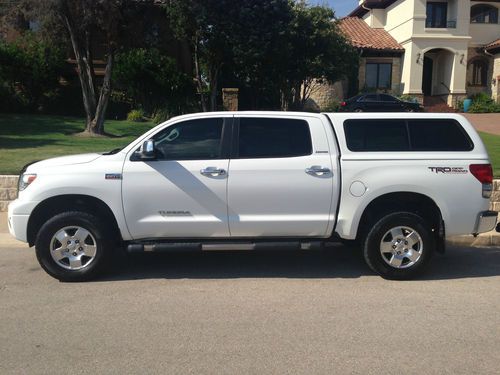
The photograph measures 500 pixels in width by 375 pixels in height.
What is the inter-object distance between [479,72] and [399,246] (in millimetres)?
33283

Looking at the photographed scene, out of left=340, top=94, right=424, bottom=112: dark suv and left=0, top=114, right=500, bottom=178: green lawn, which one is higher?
left=340, top=94, right=424, bottom=112: dark suv

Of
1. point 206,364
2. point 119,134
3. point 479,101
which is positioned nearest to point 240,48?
point 119,134

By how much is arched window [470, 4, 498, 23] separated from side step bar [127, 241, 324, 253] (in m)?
34.8

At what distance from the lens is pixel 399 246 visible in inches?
241

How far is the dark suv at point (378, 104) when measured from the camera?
2778 cm

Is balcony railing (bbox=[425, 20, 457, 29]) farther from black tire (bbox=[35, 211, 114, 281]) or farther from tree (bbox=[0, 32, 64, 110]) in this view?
black tire (bbox=[35, 211, 114, 281])

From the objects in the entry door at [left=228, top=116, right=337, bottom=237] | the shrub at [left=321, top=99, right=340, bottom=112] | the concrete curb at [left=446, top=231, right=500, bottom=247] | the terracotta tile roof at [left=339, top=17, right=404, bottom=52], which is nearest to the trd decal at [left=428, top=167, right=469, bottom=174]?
the entry door at [left=228, top=116, right=337, bottom=237]

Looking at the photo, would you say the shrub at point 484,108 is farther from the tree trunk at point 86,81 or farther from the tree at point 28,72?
the tree at point 28,72

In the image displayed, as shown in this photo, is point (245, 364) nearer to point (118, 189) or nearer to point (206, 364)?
point (206, 364)

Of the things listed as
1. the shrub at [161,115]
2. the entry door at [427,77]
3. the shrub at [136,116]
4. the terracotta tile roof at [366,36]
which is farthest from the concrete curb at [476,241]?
the entry door at [427,77]

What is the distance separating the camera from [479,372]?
12.7 feet

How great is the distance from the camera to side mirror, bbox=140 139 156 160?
5699mm

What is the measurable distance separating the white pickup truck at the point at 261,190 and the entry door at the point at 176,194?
0.01m

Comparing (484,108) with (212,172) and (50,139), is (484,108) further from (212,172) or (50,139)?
(212,172)
